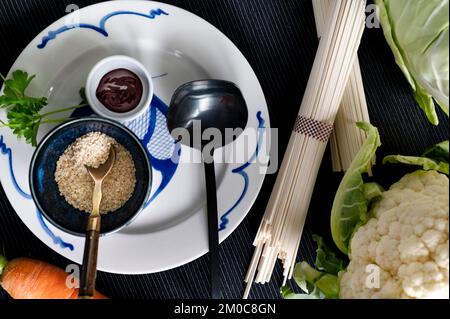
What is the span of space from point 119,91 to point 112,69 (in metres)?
0.05

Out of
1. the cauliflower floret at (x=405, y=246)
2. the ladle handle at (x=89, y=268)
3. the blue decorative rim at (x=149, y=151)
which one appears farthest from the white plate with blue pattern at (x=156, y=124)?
the cauliflower floret at (x=405, y=246)

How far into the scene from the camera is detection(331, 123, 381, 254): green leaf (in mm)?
1103

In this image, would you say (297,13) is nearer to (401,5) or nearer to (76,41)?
(401,5)

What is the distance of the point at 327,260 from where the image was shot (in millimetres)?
1185

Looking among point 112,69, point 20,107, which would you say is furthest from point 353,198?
point 20,107

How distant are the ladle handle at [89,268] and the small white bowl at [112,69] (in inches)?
10.2

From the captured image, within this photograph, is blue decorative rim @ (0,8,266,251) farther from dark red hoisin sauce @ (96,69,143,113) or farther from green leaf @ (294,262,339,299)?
green leaf @ (294,262,339,299)

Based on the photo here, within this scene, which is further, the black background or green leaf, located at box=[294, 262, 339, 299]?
the black background

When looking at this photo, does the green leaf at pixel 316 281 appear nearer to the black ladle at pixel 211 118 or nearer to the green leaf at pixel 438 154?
the black ladle at pixel 211 118

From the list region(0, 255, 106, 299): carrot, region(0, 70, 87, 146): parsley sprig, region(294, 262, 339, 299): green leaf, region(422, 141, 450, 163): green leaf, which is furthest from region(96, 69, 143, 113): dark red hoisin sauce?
region(422, 141, 450, 163): green leaf

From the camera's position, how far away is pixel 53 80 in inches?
47.6

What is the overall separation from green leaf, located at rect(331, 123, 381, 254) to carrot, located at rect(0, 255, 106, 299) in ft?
1.77

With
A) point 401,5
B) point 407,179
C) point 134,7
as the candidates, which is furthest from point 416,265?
point 134,7
